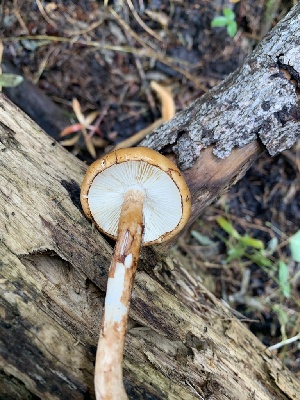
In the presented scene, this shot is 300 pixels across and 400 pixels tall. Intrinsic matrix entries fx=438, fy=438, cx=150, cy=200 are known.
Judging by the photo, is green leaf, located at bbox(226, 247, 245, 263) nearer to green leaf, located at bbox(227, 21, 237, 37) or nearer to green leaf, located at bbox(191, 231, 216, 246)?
green leaf, located at bbox(191, 231, 216, 246)

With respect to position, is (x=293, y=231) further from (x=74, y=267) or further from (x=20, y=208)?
(x=20, y=208)

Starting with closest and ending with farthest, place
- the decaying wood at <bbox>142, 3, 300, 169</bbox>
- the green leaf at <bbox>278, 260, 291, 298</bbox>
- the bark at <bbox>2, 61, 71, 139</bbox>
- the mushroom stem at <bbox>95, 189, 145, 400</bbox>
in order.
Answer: the mushroom stem at <bbox>95, 189, 145, 400</bbox>
the decaying wood at <bbox>142, 3, 300, 169</bbox>
the green leaf at <bbox>278, 260, 291, 298</bbox>
the bark at <bbox>2, 61, 71, 139</bbox>

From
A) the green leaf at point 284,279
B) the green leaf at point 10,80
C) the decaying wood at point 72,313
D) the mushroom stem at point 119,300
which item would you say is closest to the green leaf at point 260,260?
the green leaf at point 284,279

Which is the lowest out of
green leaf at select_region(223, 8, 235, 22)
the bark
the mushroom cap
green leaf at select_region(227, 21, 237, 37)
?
the mushroom cap

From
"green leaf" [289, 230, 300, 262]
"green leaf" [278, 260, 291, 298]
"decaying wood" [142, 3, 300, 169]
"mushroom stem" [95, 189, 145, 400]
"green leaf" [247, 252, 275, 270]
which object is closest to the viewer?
"mushroom stem" [95, 189, 145, 400]

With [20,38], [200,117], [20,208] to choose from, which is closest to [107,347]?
[20,208]

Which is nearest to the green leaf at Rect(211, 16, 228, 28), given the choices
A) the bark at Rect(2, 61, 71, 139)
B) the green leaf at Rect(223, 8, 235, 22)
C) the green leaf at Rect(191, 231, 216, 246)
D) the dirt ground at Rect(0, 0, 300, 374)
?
the green leaf at Rect(223, 8, 235, 22)

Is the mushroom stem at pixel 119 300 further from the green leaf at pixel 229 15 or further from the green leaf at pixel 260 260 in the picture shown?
the green leaf at pixel 229 15

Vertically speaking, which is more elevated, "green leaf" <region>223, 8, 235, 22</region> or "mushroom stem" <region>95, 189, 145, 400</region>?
"green leaf" <region>223, 8, 235, 22</region>
